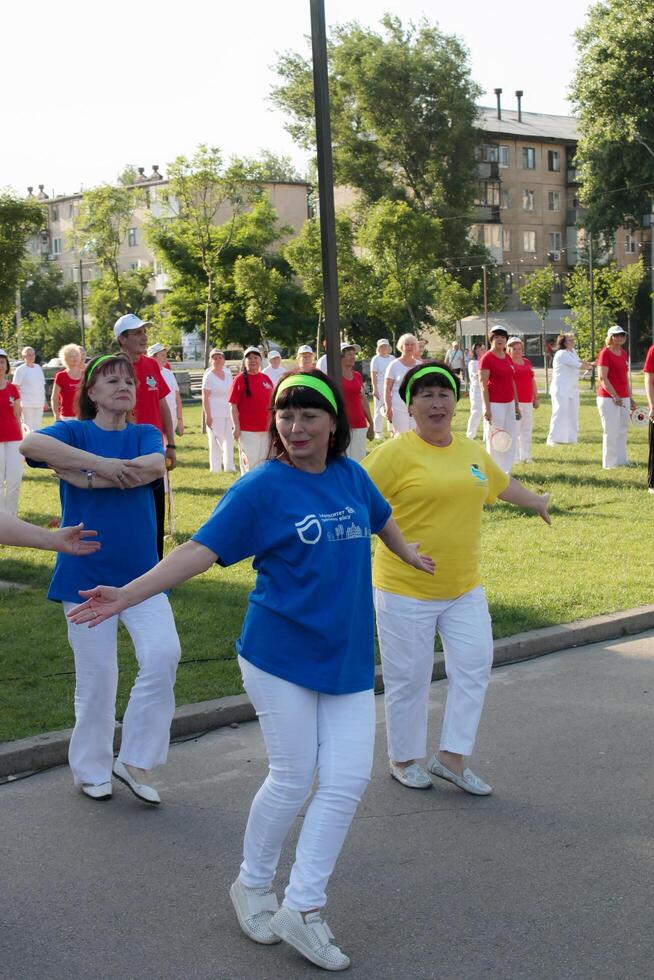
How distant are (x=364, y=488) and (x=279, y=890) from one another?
1527 millimetres

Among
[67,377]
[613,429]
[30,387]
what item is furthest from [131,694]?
[30,387]

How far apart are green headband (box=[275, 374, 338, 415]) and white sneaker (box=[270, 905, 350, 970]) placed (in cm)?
164

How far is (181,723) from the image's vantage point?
6.63 m

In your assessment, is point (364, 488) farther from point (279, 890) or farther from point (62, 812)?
point (62, 812)

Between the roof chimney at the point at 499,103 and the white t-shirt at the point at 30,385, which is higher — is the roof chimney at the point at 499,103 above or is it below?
above

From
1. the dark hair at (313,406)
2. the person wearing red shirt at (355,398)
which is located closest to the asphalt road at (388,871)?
the dark hair at (313,406)

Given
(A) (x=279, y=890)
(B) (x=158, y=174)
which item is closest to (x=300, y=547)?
(A) (x=279, y=890)

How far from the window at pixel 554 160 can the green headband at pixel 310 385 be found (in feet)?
321

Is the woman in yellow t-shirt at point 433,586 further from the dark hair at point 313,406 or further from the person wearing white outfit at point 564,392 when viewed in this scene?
the person wearing white outfit at point 564,392

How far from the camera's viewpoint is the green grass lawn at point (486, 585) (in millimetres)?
7324

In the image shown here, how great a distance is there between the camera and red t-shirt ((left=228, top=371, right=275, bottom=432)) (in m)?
15.2

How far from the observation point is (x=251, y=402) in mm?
15258

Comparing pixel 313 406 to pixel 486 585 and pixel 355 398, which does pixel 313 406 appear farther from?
pixel 355 398

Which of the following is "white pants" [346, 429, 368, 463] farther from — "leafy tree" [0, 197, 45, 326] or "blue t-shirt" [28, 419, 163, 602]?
"leafy tree" [0, 197, 45, 326]
